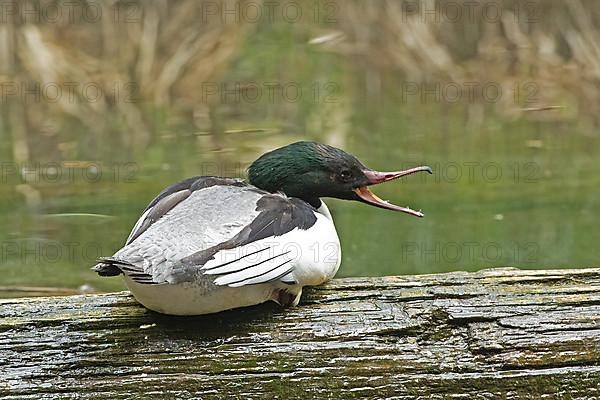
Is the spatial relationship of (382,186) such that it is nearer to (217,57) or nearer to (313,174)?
(313,174)

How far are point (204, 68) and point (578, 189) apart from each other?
144 inches

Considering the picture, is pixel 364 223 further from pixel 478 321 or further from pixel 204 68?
pixel 204 68

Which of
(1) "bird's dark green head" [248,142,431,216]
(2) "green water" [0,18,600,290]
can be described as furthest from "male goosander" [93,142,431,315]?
(2) "green water" [0,18,600,290]

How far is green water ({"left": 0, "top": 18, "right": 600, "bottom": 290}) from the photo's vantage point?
14.3ft

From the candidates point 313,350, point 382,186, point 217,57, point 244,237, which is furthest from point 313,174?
point 217,57

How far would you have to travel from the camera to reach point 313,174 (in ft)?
9.68

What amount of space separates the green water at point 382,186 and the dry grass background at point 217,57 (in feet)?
0.80

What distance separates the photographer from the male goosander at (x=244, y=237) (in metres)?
2.40

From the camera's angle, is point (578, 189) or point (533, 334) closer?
point (533, 334)

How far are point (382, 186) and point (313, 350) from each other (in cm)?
286

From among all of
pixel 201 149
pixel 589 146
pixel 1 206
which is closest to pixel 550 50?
pixel 589 146

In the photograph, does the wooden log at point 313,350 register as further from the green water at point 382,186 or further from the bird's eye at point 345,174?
the green water at point 382,186

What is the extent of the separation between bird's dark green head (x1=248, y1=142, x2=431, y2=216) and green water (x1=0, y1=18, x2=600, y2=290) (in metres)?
1.15

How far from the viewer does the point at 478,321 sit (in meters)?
2.55
